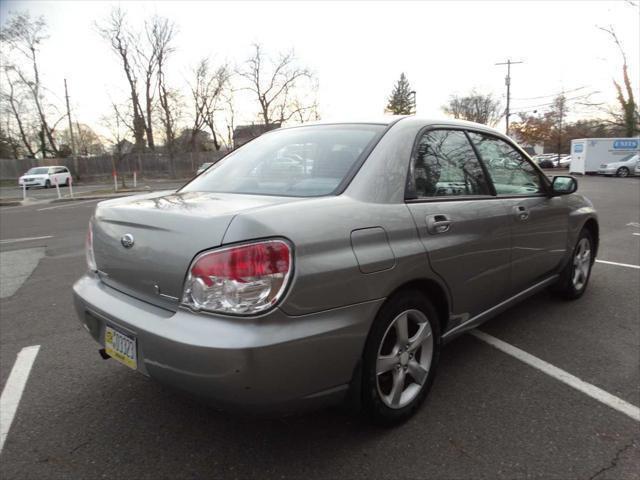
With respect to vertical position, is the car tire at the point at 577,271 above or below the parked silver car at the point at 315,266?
below

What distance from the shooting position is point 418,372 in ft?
7.94

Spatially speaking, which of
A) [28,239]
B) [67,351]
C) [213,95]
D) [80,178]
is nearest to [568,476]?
[67,351]

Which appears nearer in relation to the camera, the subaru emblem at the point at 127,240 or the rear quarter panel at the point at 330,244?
the rear quarter panel at the point at 330,244

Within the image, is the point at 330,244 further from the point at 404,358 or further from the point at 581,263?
the point at 581,263

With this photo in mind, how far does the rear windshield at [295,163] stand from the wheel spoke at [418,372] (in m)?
1.04

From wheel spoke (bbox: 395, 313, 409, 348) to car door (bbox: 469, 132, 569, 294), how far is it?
48.1 inches

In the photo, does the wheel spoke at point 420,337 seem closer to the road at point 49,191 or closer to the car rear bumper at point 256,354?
the car rear bumper at point 256,354

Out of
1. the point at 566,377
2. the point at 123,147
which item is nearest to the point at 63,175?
the point at 123,147

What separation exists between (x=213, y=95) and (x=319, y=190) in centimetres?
4582

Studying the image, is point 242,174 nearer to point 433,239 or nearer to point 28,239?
point 433,239

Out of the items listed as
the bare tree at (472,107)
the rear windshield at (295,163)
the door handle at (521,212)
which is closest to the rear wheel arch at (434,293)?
the rear windshield at (295,163)

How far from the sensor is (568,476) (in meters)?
1.99

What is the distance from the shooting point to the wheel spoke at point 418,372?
239cm

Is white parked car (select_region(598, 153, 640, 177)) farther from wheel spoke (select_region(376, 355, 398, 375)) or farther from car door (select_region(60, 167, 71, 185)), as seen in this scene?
car door (select_region(60, 167, 71, 185))
